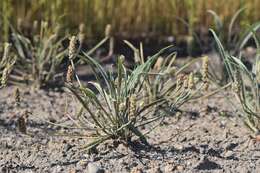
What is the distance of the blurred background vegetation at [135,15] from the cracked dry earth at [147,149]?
2.59ft

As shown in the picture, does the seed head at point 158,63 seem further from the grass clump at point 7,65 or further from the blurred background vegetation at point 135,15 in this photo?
the blurred background vegetation at point 135,15

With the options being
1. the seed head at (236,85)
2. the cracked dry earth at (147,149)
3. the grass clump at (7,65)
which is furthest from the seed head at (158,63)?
the grass clump at (7,65)

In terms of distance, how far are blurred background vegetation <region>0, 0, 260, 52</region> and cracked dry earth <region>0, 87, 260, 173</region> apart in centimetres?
79

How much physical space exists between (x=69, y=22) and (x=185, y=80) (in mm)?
1295

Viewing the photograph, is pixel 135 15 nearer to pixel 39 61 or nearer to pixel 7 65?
pixel 39 61

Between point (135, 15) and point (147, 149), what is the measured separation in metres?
1.39

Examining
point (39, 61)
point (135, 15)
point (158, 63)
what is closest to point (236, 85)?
point (158, 63)

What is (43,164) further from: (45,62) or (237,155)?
(45,62)

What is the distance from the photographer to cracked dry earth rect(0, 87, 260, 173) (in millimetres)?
1792

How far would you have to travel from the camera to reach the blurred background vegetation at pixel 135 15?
2.96 metres

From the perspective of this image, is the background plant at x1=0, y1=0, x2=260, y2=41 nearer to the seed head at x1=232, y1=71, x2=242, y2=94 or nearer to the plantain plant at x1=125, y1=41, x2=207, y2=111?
the plantain plant at x1=125, y1=41, x2=207, y2=111

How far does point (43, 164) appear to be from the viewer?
181 cm

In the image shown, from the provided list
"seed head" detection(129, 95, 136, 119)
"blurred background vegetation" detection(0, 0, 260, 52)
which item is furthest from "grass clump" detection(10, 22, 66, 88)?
"seed head" detection(129, 95, 136, 119)

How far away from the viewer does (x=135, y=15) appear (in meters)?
3.16
